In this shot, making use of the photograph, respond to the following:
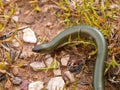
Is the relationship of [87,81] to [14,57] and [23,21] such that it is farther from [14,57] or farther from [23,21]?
[23,21]

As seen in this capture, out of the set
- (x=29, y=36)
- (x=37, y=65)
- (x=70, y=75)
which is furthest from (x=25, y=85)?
(x=29, y=36)

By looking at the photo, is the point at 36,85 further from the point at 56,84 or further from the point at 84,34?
the point at 84,34

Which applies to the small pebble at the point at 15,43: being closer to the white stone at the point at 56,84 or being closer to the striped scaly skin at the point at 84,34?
the striped scaly skin at the point at 84,34

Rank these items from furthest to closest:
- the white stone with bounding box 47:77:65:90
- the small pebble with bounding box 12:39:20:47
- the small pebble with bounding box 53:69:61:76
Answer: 1. the small pebble with bounding box 12:39:20:47
2. the small pebble with bounding box 53:69:61:76
3. the white stone with bounding box 47:77:65:90

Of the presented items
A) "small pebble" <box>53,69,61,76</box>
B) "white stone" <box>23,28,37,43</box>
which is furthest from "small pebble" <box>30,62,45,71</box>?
"white stone" <box>23,28,37,43</box>

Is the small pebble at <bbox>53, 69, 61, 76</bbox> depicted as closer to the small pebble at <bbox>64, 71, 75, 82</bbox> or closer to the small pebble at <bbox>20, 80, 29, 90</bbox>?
the small pebble at <bbox>64, 71, 75, 82</bbox>

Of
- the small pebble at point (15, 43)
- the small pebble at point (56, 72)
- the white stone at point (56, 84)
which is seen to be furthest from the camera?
the small pebble at point (15, 43)

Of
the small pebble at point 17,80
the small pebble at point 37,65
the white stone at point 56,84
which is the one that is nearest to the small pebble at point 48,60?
the small pebble at point 37,65

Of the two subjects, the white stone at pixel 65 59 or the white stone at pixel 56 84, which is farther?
the white stone at pixel 65 59
